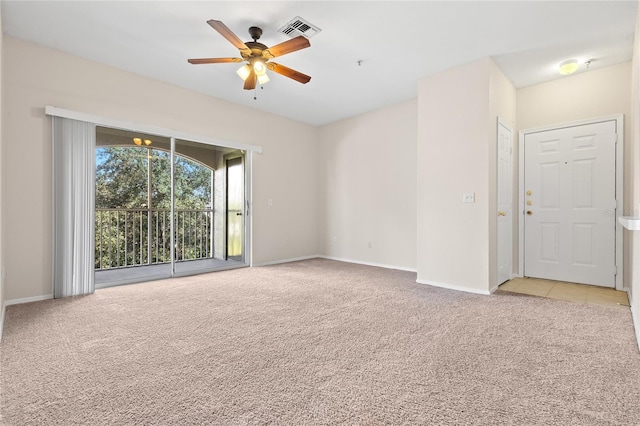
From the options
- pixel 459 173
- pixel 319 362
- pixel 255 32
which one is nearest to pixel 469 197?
pixel 459 173

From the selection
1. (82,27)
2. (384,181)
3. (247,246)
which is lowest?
(247,246)

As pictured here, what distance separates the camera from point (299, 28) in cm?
291

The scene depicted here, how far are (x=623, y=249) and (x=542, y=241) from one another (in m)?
0.80

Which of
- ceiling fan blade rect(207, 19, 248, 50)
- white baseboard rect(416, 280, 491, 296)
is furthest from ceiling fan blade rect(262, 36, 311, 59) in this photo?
white baseboard rect(416, 280, 491, 296)

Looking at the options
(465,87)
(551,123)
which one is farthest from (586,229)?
(465,87)

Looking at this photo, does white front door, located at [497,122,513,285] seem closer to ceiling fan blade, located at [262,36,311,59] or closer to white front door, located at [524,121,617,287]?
white front door, located at [524,121,617,287]

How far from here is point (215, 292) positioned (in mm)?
3582

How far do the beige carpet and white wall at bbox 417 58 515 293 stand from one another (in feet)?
1.82

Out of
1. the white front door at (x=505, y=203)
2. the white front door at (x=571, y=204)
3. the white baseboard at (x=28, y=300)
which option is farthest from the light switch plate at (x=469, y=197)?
the white baseboard at (x=28, y=300)

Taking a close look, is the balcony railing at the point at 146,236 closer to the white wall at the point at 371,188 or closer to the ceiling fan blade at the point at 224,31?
the white wall at the point at 371,188

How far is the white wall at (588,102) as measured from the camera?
357 cm

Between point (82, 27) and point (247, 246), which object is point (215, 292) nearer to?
point (247, 246)

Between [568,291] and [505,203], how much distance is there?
122 cm

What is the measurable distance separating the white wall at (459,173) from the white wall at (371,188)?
845 mm
